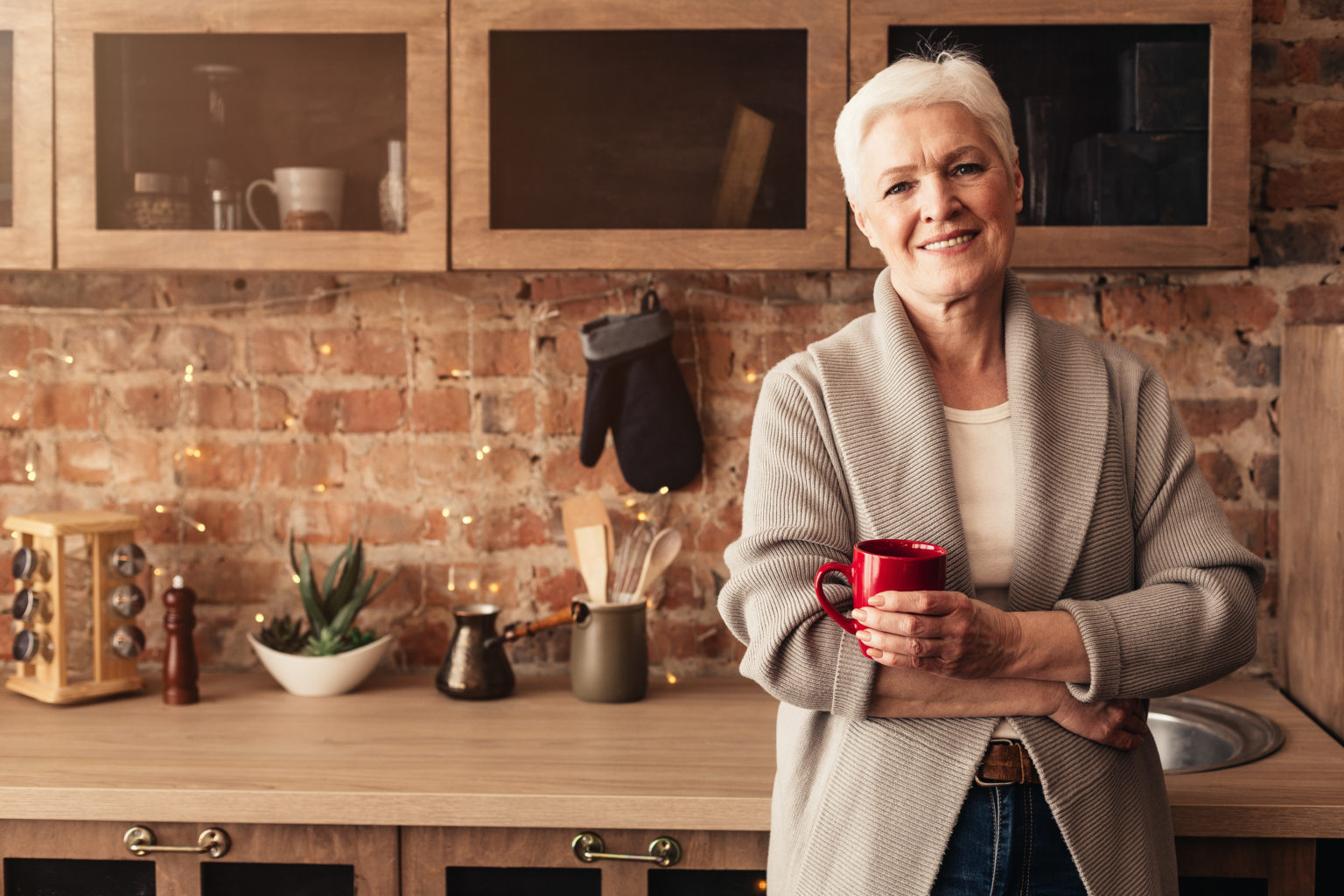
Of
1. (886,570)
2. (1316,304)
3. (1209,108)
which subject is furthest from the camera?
(1316,304)

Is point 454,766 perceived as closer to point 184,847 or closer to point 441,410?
point 184,847

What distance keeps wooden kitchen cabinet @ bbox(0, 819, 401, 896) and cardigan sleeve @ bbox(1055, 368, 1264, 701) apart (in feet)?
3.14

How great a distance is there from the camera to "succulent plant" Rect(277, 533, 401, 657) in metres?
1.95

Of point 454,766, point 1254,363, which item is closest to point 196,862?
point 454,766

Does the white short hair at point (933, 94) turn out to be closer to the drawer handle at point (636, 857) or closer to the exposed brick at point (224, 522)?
the drawer handle at point (636, 857)

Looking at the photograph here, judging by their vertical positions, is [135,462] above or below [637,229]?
below

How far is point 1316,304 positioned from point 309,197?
1708mm

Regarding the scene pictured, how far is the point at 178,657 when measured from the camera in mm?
1869

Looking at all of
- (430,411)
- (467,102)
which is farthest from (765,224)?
(430,411)

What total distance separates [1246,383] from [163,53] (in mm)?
1884

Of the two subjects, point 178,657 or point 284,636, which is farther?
point 284,636

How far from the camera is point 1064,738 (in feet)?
3.80

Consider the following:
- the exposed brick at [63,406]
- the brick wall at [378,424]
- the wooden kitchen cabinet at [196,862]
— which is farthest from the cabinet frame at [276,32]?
the wooden kitchen cabinet at [196,862]

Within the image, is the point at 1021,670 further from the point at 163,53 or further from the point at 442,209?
the point at 163,53
